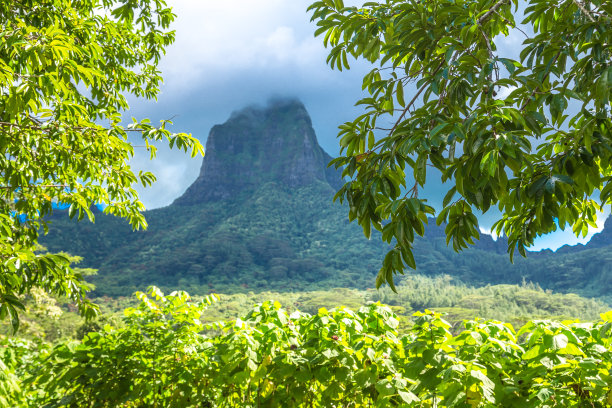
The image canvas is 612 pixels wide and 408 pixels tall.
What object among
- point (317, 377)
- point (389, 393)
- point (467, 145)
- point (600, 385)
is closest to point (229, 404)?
point (317, 377)

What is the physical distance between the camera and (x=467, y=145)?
1299mm

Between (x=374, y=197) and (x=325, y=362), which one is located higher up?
(x=374, y=197)

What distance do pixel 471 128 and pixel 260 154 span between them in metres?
128

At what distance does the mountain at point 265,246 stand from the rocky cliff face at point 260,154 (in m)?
0.47

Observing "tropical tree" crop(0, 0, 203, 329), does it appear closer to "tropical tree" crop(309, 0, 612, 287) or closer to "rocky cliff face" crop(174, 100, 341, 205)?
"tropical tree" crop(309, 0, 612, 287)

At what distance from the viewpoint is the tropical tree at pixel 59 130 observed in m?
2.11

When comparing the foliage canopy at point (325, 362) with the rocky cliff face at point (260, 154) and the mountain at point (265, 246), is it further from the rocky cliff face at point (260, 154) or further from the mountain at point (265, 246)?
the rocky cliff face at point (260, 154)

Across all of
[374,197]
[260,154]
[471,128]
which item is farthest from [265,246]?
[471,128]

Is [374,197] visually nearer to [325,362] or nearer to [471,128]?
[471,128]

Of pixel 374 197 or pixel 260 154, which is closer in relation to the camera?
pixel 374 197

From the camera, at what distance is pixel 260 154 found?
127438 millimetres

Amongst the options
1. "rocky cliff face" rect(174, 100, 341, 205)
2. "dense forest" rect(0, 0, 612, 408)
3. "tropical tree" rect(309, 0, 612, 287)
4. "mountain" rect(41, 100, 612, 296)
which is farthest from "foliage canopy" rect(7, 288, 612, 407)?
"rocky cliff face" rect(174, 100, 341, 205)

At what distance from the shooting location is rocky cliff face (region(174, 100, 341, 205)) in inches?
4414

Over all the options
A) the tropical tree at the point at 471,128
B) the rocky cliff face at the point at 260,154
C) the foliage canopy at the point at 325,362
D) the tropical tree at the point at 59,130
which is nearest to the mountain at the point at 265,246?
the rocky cliff face at the point at 260,154
